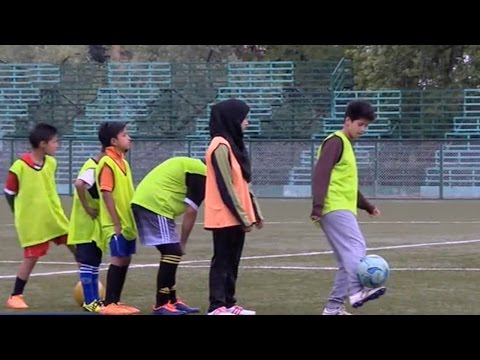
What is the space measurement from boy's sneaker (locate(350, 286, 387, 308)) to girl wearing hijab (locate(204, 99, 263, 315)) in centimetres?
94

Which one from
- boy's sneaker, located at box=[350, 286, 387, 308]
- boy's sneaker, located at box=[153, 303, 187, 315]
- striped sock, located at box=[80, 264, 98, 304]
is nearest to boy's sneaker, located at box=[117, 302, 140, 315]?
boy's sneaker, located at box=[153, 303, 187, 315]

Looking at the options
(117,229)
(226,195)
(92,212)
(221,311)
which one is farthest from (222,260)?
(92,212)

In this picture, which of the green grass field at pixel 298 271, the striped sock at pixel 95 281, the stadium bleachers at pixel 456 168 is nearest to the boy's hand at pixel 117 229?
the striped sock at pixel 95 281

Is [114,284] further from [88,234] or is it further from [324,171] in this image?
[324,171]

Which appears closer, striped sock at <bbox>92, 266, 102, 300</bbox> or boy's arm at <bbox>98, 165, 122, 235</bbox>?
boy's arm at <bbox>98, 165, 122, 235</bbox>

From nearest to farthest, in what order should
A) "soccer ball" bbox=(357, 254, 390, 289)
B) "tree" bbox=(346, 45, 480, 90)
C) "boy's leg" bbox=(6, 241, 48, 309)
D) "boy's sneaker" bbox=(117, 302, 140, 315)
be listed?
"soccer ball" bbox=(357, 254, 390, 289) → "boy's sneaker" bbox=(117, 302, 140, 315) → "boy's leg" bbox=(6, 241, 48, 309) → "tree" bbox=(346, 45, 480, 90)

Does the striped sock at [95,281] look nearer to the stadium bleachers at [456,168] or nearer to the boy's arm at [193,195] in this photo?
the boy's arm at [193,195]

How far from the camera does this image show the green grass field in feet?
33.4

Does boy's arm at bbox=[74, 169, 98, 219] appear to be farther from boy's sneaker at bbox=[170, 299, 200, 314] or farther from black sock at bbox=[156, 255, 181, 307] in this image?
boy's sneaker at bbox=[170, 299, 200, 314]

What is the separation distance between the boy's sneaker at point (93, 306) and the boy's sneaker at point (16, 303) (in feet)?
1.95

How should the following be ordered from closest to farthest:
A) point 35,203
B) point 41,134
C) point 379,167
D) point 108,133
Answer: point 108,133 → point 41,134 → point 35,203 → point 379,167

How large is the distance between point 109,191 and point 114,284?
83cm

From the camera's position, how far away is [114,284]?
9.72 meters
